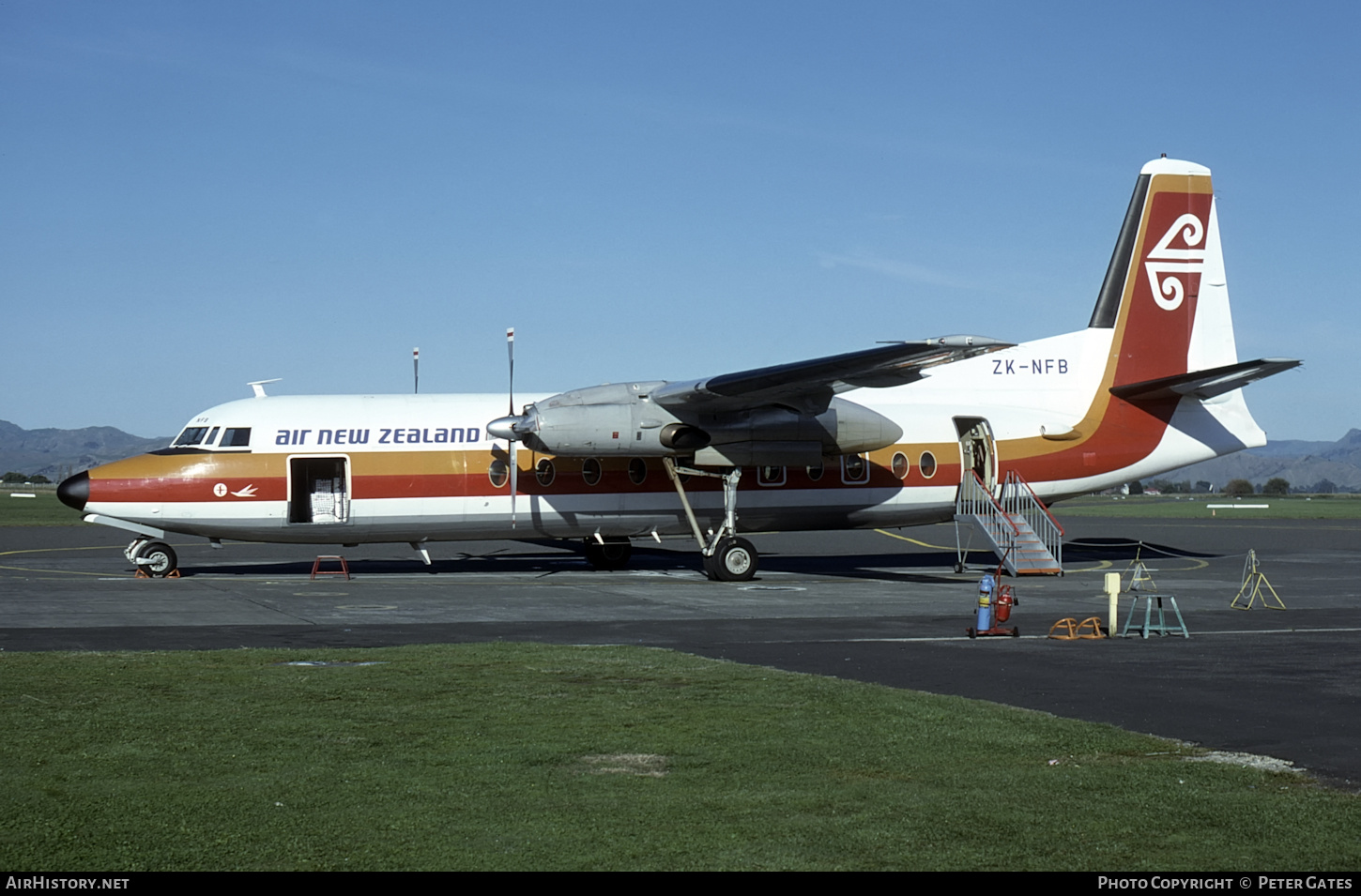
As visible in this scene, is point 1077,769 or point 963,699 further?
point 963,699

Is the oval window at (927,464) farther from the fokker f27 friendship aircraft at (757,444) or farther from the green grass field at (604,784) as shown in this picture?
the green grass field at (604,784)

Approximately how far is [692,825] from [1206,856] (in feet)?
8.35

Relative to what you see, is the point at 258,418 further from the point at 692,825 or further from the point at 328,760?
the point at 692,825

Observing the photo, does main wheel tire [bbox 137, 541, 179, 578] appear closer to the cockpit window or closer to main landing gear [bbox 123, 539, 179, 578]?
main landing gear [bbox 123, 539, 179, 578]

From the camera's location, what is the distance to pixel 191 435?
82.4 ft

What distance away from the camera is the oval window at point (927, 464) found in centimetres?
2733

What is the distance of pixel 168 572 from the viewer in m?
25.3

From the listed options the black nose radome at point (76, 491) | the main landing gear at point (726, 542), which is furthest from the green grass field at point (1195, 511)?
the black nose radome at point (76, 491)

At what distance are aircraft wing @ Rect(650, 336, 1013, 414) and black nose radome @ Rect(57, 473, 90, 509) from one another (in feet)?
36.4

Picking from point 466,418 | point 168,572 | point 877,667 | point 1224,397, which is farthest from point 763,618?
point 1224,397

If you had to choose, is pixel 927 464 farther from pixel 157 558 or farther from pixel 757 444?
pixel 157 558

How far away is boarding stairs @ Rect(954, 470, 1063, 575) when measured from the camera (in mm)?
24812

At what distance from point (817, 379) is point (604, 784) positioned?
16.0 meters

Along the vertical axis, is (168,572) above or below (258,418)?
below
